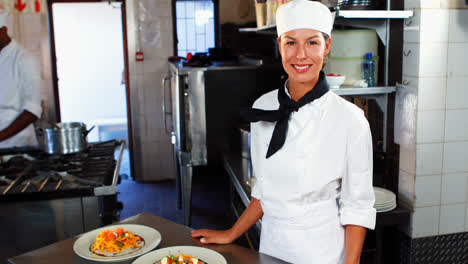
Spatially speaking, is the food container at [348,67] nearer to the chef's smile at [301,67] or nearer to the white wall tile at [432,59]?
the white wall tile at [432,59]

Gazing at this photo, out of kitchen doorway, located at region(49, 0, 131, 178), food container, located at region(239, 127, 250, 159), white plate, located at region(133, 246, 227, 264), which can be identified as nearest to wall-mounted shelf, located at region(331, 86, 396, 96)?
food container, located at region(239, 127, 250, 159)

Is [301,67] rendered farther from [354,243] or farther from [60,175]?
[60,175]

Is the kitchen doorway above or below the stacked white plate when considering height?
above

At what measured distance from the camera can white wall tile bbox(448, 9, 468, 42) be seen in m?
2.27

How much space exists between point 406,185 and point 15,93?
146 inches

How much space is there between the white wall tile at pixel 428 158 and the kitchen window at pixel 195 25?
151 inches

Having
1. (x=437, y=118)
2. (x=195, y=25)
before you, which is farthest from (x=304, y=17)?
(x=195, y=25)

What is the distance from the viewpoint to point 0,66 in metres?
4.61

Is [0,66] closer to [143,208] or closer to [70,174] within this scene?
[143,208]

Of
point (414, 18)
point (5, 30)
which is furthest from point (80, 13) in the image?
point (414, 18)

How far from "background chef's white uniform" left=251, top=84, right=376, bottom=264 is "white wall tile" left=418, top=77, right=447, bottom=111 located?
895 mm

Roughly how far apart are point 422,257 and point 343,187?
1.21 m

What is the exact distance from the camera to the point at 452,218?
96.9 inches

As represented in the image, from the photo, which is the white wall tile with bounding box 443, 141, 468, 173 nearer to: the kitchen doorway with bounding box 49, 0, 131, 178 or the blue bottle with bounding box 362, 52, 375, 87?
the blue bottle with bounding box 362, 52, 375, 87
